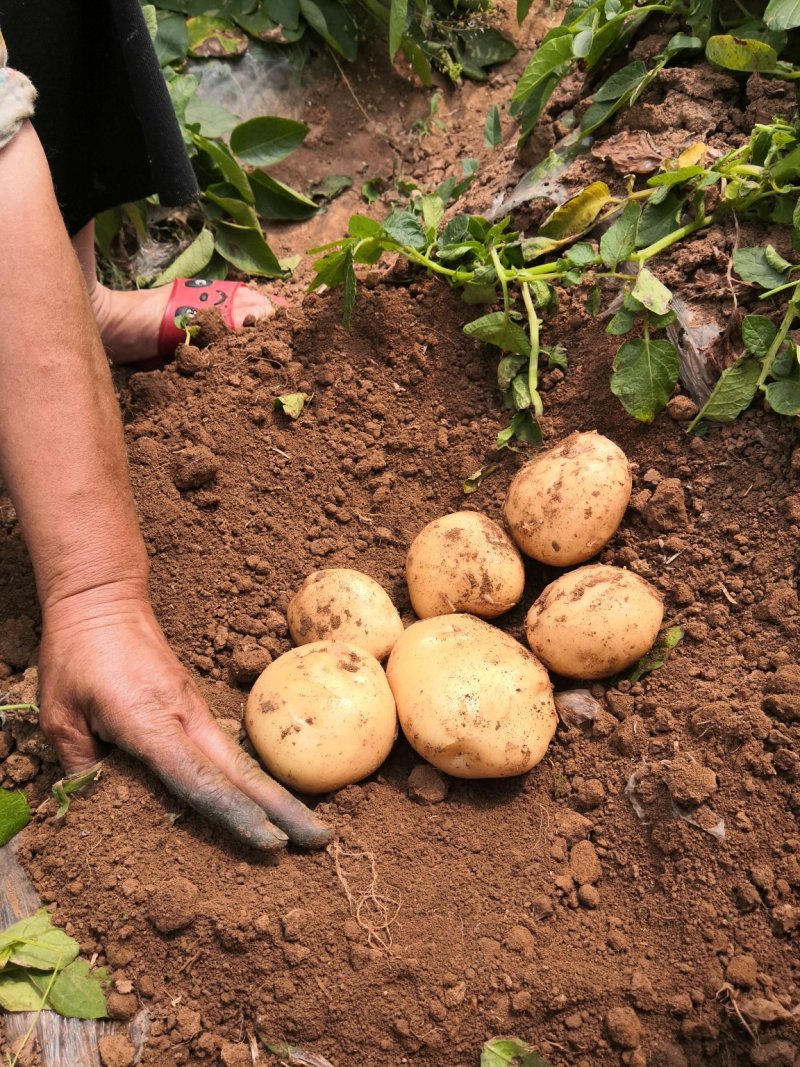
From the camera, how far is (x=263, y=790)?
1.82 metres

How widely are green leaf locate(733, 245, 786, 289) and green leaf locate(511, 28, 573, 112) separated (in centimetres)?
83

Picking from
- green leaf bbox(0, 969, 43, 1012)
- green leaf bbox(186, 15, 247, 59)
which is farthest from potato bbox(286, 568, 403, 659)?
green leaf bbox(186, 15, 247, 59)

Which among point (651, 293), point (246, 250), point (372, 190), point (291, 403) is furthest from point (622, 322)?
point (372, 190)

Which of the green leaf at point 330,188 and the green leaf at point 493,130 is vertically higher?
the green leaf at point 493,130

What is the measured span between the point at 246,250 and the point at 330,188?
0.59m

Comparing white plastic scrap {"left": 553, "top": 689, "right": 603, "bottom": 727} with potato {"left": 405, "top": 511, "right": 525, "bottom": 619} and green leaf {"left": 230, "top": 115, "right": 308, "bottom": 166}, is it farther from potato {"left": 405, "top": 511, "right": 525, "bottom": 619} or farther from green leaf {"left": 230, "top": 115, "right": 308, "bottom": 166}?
green leaf {"left": 230, "top": 115, "right": 308, "bottom": 166}

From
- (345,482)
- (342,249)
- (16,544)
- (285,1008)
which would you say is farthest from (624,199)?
(285,1008)

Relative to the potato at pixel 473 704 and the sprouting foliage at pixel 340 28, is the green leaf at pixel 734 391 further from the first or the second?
the sprouting foliage at pixel 340 28

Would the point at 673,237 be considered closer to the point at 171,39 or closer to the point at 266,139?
the point at 266,139

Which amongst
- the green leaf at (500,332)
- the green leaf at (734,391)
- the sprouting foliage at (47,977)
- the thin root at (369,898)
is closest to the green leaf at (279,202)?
the green leaf at (500,332)

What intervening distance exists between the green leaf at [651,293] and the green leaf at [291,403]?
0.90 metres

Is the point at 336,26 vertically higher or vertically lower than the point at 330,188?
higher

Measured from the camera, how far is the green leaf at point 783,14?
2.17 m

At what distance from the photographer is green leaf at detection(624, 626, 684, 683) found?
206cm
